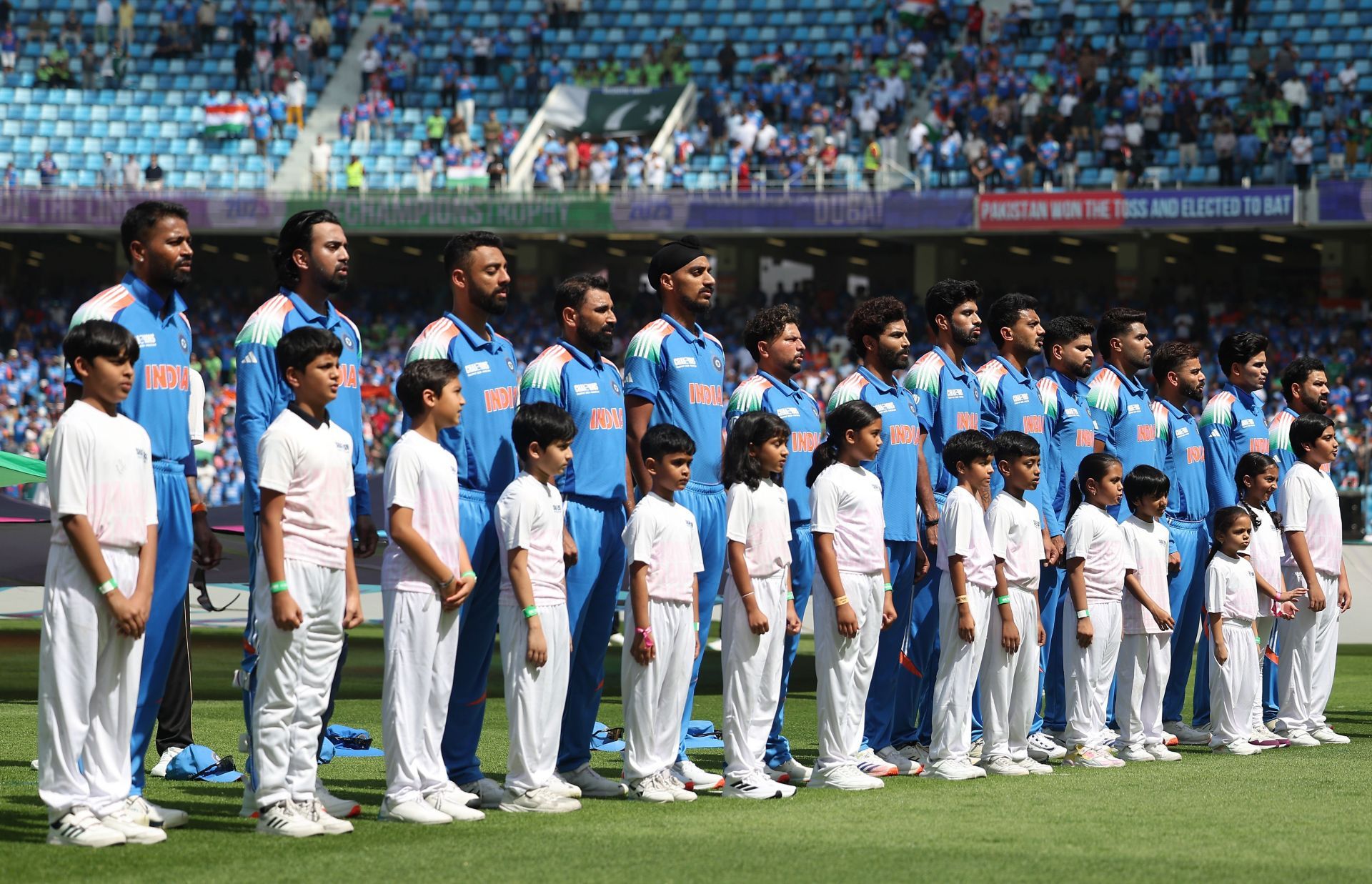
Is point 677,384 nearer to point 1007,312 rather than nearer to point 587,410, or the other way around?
point 587,410

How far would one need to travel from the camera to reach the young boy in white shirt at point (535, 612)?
21.3 feet

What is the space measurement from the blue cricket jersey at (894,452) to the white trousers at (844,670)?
64 cm

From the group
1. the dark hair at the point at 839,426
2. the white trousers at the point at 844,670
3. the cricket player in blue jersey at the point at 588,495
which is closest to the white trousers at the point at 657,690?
the cricket player in blue jersey at the point at 588,495

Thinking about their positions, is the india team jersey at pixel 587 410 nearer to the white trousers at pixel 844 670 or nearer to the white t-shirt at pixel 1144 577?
the white trousers at pixel 844 670

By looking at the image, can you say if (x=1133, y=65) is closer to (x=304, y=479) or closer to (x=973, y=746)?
(x=973, y=746)

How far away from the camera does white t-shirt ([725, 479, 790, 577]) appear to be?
716 cm

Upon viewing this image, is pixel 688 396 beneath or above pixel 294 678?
above

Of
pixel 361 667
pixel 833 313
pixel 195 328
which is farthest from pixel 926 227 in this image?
pixel 361 667

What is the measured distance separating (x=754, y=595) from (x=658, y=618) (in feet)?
1.48

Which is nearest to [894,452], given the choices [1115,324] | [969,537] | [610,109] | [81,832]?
[969,537]

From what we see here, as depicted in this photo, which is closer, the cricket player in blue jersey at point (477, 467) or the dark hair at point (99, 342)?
the dark hair at point (99, 342)

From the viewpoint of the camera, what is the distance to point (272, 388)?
21.0 feet

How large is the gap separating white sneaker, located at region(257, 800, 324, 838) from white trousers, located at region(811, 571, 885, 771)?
2303 millimetres

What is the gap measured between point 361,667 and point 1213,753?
701 cm
